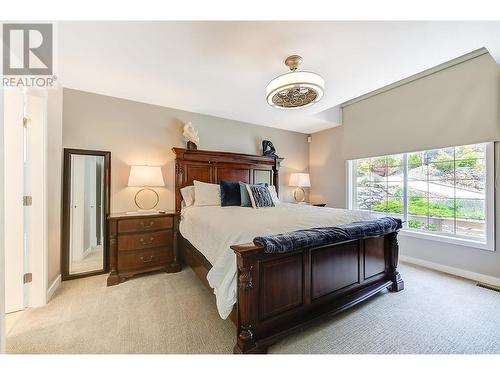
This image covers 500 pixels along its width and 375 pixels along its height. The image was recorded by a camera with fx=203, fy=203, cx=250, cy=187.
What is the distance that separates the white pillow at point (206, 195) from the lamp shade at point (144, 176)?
502 millimetres

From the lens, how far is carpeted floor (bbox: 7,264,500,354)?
1415mm

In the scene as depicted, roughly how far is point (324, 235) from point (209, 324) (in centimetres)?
118

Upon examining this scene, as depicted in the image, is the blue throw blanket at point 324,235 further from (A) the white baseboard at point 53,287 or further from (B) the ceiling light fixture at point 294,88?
(A) the white baseboard at point 53,287

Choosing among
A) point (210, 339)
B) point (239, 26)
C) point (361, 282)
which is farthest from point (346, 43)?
point (210, 339)

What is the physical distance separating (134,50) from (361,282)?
3.02 m

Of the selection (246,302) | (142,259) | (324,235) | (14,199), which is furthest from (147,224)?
(324,235)

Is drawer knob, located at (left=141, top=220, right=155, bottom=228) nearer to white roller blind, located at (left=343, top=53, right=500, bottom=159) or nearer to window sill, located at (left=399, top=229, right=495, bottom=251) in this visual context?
white roller blind, located at (left=343, top=53, right=500, bottom=159)

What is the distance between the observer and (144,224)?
2537 millimetres

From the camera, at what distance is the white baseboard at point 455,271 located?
2314 mm

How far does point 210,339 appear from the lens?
1491 mm

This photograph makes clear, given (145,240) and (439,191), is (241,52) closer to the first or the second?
(145,240)

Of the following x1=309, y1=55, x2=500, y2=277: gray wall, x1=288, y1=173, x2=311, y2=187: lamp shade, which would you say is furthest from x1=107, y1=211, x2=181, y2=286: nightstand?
x1=309, y1=55, x2=500, y2=277: gray wall
